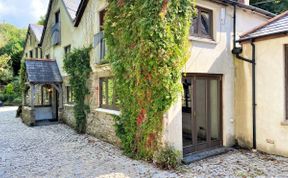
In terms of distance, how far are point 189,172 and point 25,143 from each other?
27.3 feet

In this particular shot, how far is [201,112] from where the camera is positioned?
9.56 metres

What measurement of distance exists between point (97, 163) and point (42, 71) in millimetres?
11657

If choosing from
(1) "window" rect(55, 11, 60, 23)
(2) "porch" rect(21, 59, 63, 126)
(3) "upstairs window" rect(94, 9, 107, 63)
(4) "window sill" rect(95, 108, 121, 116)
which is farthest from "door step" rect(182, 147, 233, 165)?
(1) "window" rect(55, 11, 60, 23)

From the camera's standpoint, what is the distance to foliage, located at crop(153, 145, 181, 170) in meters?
7.61

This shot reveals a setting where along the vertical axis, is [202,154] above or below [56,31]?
below

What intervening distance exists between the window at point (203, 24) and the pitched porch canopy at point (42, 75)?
11811 millimetres

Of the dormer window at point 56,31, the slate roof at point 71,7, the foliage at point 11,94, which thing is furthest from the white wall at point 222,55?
the foliage at point 11,94

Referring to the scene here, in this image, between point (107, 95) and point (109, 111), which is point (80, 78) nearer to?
point (107, 95)

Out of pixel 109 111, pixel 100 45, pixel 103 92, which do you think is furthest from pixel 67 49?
pixel 109 111

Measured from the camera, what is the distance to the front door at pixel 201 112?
29.6 feet

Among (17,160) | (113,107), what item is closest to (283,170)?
(113,107)

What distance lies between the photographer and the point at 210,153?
353 inches

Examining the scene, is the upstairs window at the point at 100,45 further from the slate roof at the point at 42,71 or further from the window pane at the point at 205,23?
the slate roof at the point at 42,71

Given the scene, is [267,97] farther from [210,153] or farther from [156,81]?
[156,81]
